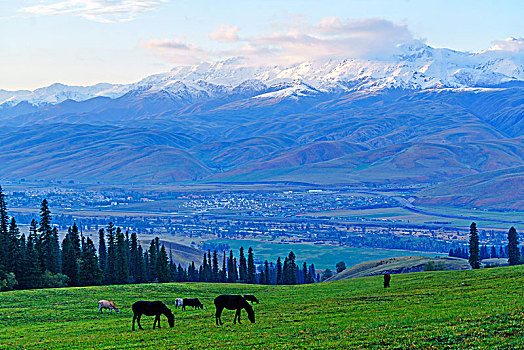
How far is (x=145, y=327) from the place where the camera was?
40250 mm

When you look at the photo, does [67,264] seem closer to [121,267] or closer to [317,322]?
[121,267]

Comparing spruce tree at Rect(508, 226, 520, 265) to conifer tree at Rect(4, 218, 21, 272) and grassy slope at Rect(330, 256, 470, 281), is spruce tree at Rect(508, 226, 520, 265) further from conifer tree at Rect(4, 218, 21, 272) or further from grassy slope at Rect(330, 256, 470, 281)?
conifer tree at Rect(4, 218, 21, 272)

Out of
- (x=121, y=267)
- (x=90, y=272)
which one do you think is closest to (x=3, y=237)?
(x=90, y=272)

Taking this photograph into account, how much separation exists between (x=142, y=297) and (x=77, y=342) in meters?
27.8

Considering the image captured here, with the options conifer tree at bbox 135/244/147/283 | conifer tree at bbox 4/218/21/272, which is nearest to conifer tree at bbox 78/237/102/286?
conifer tree at bbox 4/218/21/272

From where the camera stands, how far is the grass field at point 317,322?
29.3 m

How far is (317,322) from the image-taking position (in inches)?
1464

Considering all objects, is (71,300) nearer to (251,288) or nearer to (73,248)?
(251,288)

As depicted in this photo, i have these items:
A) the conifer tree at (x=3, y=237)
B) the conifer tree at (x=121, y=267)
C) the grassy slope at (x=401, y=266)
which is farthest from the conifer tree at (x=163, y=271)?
the grassy slope at (x=401, y=266)

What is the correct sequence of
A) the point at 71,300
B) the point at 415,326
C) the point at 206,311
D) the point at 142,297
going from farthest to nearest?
the point at 142,297, the point at 71,300, the point at 206,311, the point at 415,326

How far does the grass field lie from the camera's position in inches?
1152

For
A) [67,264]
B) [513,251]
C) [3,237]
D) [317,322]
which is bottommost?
[317,322]

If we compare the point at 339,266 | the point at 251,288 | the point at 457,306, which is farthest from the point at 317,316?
the point at 339,266

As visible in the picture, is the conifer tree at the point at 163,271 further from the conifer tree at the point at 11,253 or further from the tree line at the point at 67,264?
the conifer tree at the point at 11,253
